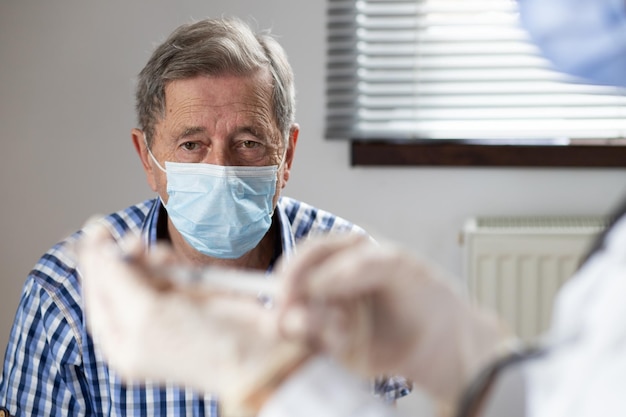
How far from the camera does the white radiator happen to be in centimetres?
225

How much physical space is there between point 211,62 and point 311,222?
1.17 feet

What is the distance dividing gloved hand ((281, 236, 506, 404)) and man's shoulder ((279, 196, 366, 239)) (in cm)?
95

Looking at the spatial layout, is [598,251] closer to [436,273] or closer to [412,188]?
[436,273]

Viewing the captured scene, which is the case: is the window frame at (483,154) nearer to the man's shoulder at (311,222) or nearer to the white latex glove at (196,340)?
the man's shoulder at (311,222)

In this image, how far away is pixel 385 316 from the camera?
0.62m

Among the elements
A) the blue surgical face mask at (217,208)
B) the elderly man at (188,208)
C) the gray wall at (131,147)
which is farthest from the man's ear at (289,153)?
the gray wall at (131,147)

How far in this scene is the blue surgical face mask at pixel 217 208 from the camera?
1.45m

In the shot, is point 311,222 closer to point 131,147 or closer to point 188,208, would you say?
point 188,208

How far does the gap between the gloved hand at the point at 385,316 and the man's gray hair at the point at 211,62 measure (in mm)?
932

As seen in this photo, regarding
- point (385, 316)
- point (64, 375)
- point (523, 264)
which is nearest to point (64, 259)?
point (64, 375)

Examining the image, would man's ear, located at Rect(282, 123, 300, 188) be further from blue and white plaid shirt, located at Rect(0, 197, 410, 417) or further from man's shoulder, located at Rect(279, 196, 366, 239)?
blue and white plaid shirt, located at Rect(0, 197, 410, 417)

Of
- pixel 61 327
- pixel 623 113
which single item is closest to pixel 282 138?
pixel 61 327

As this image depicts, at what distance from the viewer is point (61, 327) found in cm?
135

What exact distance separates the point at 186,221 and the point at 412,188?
109 centimetres
